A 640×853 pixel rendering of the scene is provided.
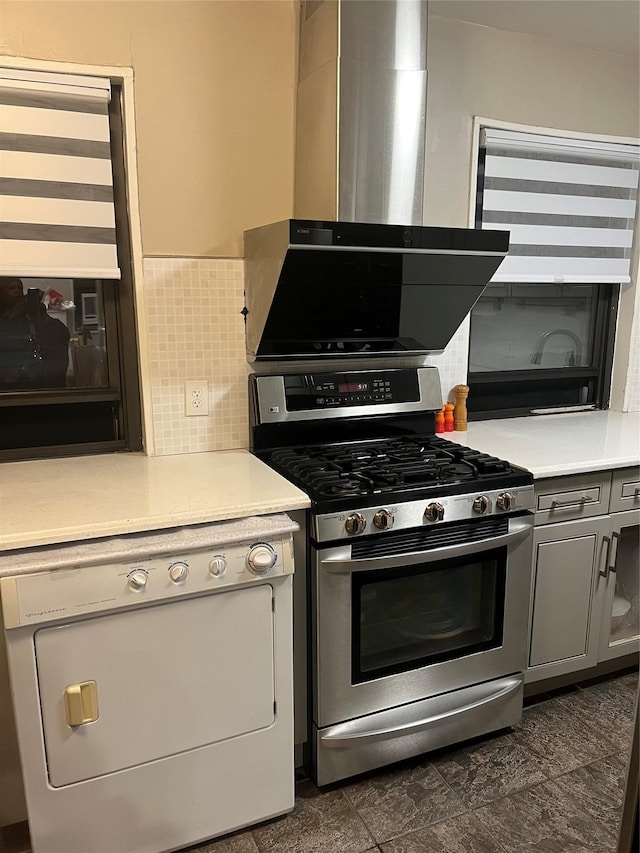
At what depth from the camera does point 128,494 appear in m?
1.95

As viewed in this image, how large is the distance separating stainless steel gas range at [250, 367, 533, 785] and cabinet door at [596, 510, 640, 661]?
420mm

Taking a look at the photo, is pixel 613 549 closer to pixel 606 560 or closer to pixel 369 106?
pixel 606 560

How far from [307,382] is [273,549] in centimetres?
81

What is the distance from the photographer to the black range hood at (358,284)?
2.01 m

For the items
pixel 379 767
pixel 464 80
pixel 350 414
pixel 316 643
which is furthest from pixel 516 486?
pixel 464 80

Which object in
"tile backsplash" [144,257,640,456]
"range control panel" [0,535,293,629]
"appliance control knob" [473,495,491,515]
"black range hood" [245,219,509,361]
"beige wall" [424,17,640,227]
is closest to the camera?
"range control panel" [0,535,293,629]

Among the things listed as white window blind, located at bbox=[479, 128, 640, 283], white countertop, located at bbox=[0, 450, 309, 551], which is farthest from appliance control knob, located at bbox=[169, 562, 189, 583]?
white window blind, located at bbox=[479, 128, 640, 283]

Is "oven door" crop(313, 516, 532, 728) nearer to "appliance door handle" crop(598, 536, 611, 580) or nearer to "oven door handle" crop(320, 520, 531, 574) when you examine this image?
"oven door handle" crop(320, 520, 531, 574)

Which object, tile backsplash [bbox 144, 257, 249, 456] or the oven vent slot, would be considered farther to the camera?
tile backsplash [bbox 144, 257, 249, 456]

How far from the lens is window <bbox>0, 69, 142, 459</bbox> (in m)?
2.05

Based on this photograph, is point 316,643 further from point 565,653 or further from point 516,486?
point 565,653

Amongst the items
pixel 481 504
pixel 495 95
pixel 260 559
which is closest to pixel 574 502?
pixel 481 504

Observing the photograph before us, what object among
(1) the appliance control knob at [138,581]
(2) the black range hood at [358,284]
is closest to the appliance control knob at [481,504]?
Result: (2) the black range hood at [358,284]

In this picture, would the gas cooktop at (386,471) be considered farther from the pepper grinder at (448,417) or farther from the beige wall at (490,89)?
the beige wall at (490,89)
